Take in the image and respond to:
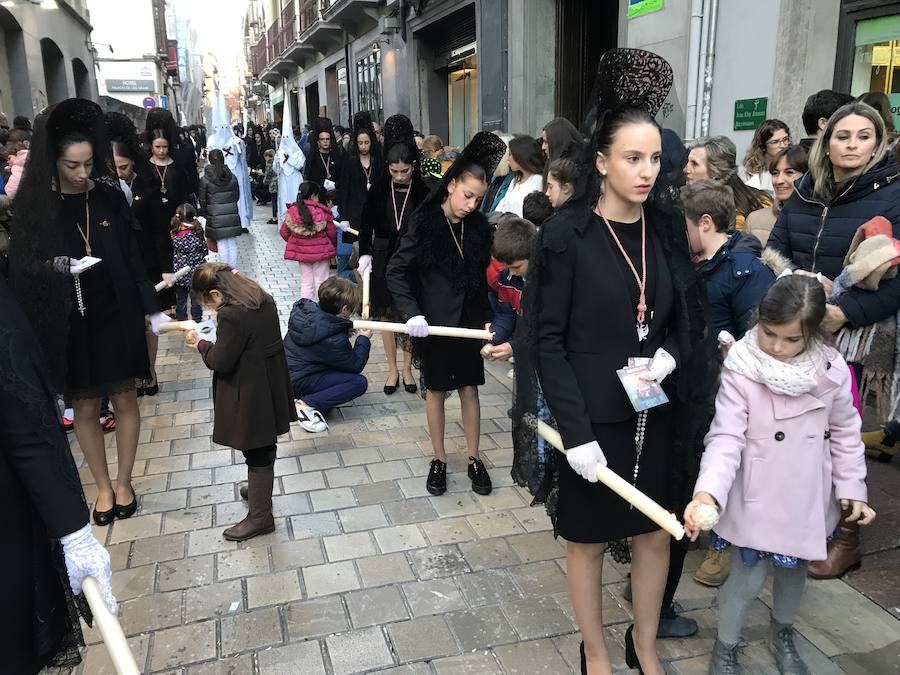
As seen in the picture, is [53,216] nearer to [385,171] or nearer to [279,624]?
[279,624]

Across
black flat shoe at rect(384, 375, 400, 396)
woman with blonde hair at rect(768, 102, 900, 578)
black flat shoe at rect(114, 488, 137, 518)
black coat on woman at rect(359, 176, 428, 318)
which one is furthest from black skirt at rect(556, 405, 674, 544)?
black flat shoe at rect(384, 375, 400, 396)

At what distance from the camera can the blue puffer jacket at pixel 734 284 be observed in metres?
2.85

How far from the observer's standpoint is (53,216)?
3.30 metres

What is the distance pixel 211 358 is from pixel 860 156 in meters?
3.17

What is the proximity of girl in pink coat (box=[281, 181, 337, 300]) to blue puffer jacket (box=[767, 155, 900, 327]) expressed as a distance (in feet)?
16.0

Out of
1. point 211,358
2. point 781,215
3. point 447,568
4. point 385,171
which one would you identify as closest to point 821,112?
point 781,215

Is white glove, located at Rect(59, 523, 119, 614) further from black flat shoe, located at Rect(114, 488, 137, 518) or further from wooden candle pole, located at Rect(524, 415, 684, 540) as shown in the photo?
black flat shoe, located at Rect(114, 488, 137, 518)

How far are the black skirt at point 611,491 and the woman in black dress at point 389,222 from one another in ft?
9.40

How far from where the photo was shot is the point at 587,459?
2.21 m

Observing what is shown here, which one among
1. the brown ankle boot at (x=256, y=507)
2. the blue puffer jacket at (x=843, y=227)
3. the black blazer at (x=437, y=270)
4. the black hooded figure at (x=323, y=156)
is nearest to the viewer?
the blue puffer jacket at (x=843, y=227)

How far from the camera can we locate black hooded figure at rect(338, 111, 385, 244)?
8.32 m

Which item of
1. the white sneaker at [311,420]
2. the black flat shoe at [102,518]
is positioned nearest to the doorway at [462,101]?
the white sneaker at [311,420]

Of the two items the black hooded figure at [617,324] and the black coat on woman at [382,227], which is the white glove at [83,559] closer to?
the black hooded figure at [617,324]

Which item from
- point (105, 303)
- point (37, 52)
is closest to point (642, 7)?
point (105, 303)
